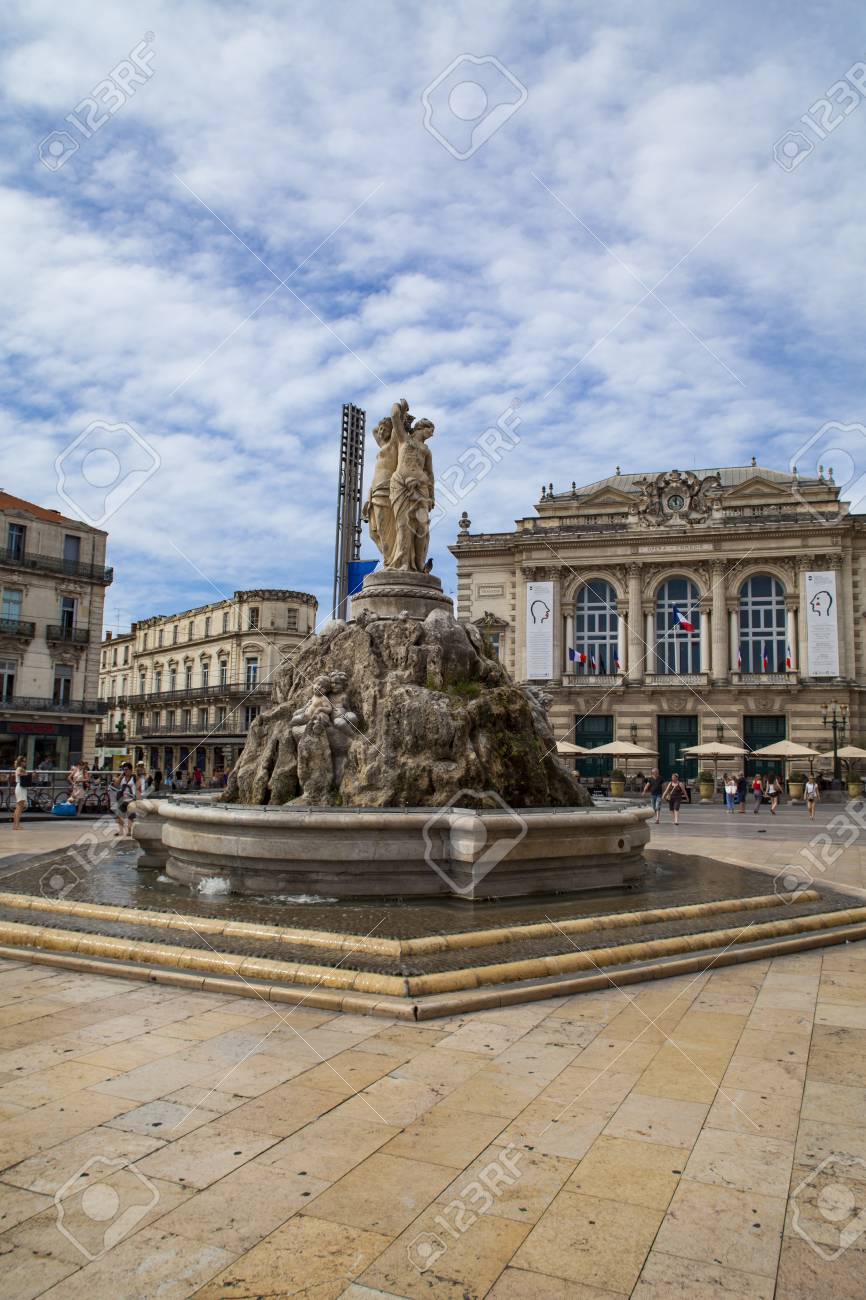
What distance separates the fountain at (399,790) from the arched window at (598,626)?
37569 millimetres

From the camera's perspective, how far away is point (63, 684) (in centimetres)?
4475

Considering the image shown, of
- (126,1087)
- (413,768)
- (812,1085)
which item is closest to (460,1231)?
(126,1087)

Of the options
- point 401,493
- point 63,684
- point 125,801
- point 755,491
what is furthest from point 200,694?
point 401,493

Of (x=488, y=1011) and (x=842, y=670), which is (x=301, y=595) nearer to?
(x=842, y=670)

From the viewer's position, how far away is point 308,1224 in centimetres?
344

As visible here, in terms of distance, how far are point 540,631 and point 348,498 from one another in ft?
62.7

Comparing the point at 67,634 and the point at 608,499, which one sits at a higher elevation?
the point at 608,499

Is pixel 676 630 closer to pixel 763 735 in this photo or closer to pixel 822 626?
Result: pixel 763 735

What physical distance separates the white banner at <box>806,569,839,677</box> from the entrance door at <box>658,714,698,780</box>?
702 cm

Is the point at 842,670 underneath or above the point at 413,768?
above

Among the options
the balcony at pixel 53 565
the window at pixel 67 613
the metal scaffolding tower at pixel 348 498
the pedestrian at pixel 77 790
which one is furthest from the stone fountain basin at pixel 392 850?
the window at pixel 67 613

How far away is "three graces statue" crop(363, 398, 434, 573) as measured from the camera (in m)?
15.5

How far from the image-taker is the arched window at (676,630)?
50.0 metres

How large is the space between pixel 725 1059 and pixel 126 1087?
352cm
